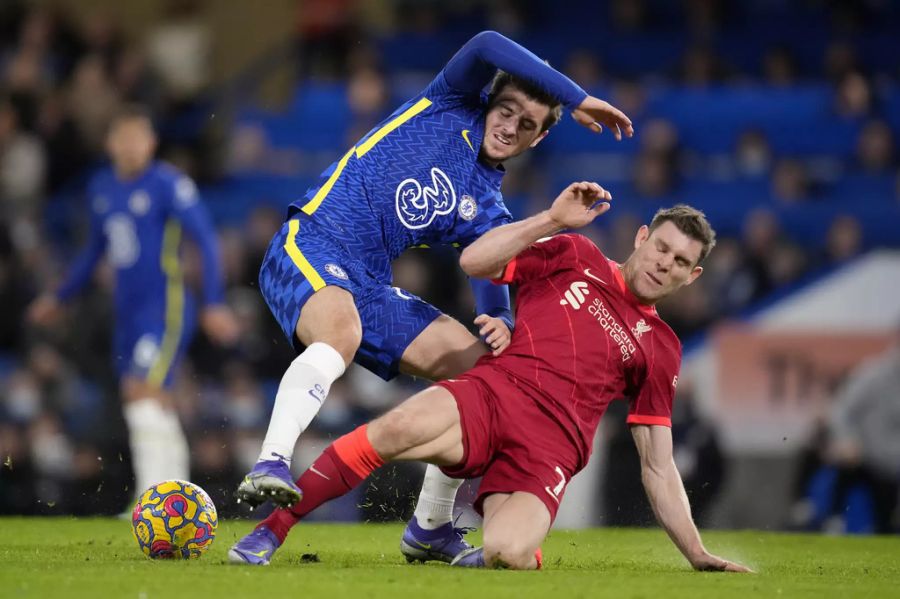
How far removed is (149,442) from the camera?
9.09 meters

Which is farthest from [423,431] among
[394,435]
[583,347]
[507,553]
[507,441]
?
[583,347]

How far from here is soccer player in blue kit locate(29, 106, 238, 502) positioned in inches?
367

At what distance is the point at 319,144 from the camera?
14.5 meters

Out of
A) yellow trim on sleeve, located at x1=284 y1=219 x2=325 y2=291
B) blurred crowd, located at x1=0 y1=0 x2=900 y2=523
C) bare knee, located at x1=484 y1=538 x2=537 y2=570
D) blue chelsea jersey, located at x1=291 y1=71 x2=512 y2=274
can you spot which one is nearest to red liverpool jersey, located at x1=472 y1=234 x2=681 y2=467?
blue chelsea jersey, located at x1=291 y1=71 x2=512 y2=274

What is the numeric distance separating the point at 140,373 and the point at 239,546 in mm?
3899

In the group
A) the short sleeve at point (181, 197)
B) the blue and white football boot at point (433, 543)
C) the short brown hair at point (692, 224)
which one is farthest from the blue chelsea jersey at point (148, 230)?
the short brown hair at point (692, 224)

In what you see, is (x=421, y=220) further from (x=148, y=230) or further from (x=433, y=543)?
(x=148, y=230)

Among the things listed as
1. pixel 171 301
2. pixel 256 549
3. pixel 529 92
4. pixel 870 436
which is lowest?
pixel 870 436

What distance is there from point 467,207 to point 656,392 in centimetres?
124

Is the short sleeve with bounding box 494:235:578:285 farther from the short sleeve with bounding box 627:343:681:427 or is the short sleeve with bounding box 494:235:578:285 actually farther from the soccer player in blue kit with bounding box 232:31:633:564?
the short sleeve with bounding box 627:343:681:427

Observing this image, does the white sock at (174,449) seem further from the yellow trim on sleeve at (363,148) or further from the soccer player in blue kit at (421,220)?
the yellow trim on sleeve at (363,148)

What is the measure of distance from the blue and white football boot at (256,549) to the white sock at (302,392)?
356mm

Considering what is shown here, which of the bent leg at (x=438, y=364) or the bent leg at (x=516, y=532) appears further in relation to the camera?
the bent leg at (x=438, y=364)

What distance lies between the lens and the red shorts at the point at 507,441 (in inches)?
232
